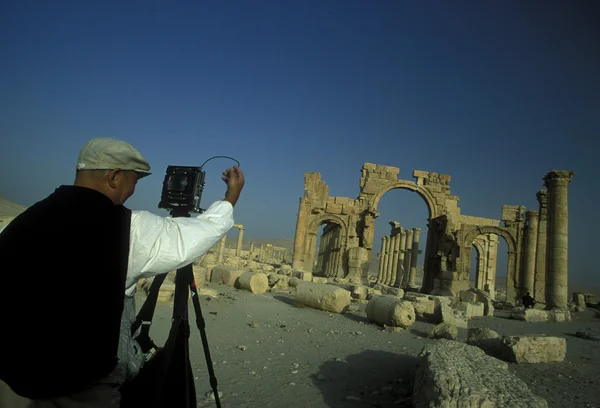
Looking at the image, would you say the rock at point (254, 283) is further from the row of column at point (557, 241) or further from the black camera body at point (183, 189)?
the row of column at point (557, 241)

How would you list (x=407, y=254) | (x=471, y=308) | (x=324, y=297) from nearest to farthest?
(x=324, y=297), (x=471, y=308), (x=407, y=254)

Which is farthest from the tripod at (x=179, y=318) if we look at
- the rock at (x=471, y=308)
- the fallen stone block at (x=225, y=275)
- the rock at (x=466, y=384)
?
the rock at (x=471, y=308)

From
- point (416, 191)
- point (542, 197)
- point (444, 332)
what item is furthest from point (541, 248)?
point (444, 332)

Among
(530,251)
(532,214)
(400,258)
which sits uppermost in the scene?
(532,214)

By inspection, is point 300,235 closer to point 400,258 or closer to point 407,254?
point 407,254

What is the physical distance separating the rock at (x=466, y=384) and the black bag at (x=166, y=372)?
2.01 m

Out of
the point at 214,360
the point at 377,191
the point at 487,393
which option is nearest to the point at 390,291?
the point at 377,191

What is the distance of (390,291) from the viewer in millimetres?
16172

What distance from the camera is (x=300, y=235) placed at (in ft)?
75.8

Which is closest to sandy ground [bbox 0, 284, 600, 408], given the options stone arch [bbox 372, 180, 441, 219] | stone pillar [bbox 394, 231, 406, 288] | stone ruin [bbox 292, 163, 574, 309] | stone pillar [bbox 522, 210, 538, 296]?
stone ruin [bbox 292, 163, 574, 309]

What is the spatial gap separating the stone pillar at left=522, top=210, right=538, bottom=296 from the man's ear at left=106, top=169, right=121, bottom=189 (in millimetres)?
25135

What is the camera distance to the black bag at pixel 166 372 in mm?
1533

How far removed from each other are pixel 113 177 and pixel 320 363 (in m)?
4.31

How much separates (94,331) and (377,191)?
73.2ft
